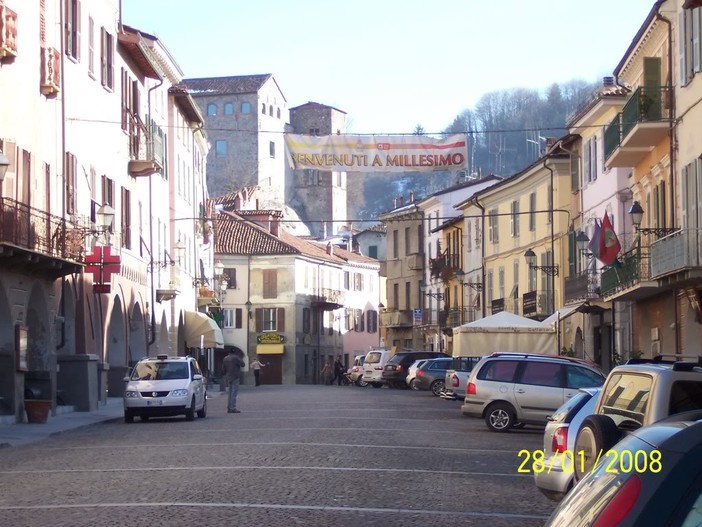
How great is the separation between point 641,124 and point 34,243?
49.4 feet

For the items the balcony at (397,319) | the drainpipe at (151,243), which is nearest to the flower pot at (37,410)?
the drainpipe at (151,243)

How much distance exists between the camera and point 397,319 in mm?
86312

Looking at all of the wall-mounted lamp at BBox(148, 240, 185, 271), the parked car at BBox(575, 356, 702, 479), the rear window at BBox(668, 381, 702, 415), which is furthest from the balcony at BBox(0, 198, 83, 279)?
the rear window at BBox(668, 381, 702, 415)

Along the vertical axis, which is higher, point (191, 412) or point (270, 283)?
point (270, 283)

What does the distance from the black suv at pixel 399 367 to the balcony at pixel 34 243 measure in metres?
27.2

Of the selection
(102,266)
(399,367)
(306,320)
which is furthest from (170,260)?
(306,320)

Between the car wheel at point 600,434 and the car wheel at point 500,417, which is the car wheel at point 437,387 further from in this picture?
the car wheel at point 600,434

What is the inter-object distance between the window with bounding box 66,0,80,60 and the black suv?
25.1 m

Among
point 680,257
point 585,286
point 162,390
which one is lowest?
point 162,390

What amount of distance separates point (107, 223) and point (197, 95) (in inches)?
4145

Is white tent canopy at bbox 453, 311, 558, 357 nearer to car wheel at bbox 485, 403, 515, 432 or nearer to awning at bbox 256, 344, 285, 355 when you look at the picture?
car wheel at bbox 485, 403, 515, 432

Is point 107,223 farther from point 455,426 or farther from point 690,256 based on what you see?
point 690,256

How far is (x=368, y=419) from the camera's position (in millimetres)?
29172

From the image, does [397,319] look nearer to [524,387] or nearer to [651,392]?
[524,387]
